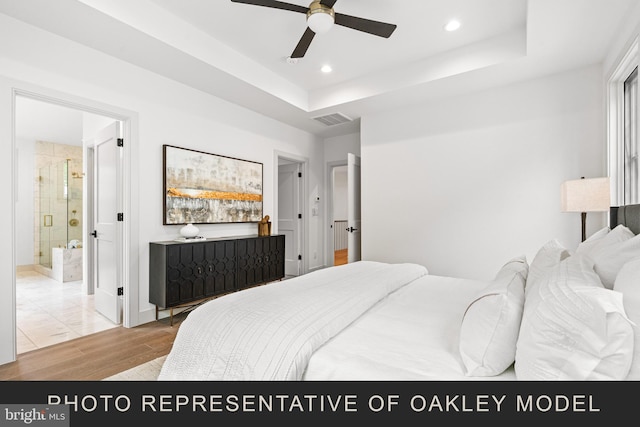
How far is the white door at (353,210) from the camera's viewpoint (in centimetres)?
448

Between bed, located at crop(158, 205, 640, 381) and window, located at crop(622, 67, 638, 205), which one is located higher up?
window, located at crop(622, 67, 638, 205)

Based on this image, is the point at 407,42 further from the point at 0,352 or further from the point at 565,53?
the point at 0,352

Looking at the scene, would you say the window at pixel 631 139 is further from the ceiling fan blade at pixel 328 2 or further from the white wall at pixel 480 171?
the ceiling fan blade at pixel 328 2

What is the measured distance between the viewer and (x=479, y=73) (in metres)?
3.23

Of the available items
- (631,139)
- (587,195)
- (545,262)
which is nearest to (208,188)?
(545,262)

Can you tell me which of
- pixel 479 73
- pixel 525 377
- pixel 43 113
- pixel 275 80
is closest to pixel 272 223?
pixel 275 80

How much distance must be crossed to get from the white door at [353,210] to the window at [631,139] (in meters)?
2.80

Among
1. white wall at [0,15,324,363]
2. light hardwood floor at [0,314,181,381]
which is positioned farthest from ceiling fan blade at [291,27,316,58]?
light hardwood floor at [0,314,181,381]

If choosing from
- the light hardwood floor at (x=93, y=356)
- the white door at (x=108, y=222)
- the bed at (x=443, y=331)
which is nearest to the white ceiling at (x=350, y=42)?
the white door at (x=108, y=222)

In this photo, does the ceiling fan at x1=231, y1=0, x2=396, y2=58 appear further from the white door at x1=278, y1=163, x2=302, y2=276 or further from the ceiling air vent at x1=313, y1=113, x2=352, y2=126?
the white door at x1=278, y1=163, x2=302, y2=276

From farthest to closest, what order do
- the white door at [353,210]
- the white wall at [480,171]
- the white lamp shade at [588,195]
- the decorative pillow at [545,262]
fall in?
the white door at [353,210]
the white wall at [480,171]
the white lamp shade at [588,195]
the decorative pillow at [545,262]

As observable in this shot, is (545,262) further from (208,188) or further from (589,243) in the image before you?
(208,188)

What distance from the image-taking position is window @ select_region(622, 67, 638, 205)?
2.47 m

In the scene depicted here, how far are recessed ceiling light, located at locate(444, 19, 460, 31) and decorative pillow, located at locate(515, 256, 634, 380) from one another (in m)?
2.68
